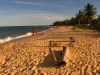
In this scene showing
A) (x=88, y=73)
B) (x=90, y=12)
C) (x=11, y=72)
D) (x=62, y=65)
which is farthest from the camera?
(x=90, y=12)

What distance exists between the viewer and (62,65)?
10500mm

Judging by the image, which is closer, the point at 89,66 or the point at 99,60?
the point at 89,66

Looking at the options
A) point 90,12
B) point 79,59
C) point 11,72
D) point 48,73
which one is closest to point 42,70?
point 48,73

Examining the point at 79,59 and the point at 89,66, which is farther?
the point at 79,59

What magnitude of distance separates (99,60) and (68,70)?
8.40 ft

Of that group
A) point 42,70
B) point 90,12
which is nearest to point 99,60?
point 42,70

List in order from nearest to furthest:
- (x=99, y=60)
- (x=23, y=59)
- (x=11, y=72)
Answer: (x=11, y=72), (x=99, y=60), (x=23, y=59)

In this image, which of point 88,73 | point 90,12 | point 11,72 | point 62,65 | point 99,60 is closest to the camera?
point 88,73

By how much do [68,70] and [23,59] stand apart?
3.69 metres

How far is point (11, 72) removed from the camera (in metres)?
9.77

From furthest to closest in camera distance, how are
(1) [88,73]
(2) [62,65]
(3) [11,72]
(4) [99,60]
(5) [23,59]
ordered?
(5) [23,59]
(4) [99,60]
(2) [62,65]
(3) [11,72]
(1) [88,73]

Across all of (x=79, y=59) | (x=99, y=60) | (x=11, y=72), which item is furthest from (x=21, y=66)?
(x=99, y=60)

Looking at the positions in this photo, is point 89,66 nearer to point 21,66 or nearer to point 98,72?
point 98,72

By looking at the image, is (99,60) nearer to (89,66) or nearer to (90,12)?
(89,66)
